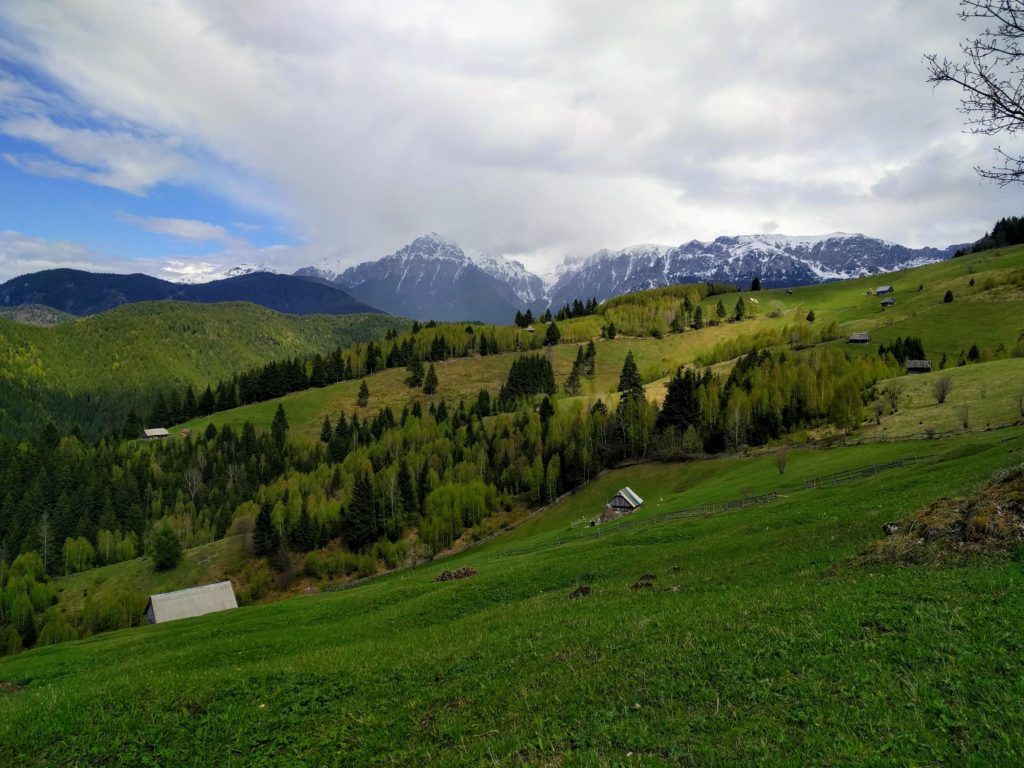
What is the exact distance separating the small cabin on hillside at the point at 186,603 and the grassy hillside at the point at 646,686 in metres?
67.2

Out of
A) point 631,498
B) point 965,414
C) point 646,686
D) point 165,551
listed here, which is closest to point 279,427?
point 165,551

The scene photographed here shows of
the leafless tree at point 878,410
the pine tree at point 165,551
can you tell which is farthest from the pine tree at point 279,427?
the leafless tree at point 878,410

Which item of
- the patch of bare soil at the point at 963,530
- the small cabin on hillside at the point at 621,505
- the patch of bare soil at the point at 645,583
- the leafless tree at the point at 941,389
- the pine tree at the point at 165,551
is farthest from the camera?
the pine tree at the point at 165,551

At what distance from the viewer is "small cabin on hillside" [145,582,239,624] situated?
268 ft

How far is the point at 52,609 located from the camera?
9831cm

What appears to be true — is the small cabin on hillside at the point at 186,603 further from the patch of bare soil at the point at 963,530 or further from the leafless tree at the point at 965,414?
the leafless tree at the point at 965,414

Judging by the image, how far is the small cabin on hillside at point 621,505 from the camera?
84.1 m

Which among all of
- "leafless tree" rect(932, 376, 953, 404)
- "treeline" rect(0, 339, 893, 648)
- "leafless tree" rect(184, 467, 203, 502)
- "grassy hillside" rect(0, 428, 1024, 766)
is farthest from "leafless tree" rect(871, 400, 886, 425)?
"leafless tree" rect(184, 467, 203, 502)

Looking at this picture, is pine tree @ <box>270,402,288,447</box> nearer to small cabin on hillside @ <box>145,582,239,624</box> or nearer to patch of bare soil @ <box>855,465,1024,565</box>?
small cabin on hillside @ <box>145,582,239,624</box>

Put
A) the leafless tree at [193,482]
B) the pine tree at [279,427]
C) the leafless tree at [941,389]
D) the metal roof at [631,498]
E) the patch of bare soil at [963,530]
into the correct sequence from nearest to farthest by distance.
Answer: the patch of bare soil at [963,530], the metal roof at [631,498], the leafless tree at [941,389], the leafless tree at [193,482], the pine tree at [279,427]

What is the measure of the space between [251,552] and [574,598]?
10722cm

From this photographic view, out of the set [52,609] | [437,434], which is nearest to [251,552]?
[52,609]

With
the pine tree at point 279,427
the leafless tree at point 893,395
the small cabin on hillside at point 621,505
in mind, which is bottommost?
the small cabin on hillside at point 621,505

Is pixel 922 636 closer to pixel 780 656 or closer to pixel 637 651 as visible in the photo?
pixel 780 656
